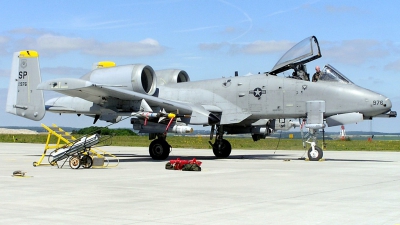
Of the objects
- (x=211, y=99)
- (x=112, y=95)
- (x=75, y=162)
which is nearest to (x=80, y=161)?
(x=75, y=162)

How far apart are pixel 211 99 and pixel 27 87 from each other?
689cm

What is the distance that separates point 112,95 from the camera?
19.5 m

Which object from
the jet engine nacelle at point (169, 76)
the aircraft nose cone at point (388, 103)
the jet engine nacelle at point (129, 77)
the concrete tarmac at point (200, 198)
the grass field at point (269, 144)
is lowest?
the concrete tarmac at point (200, 198)

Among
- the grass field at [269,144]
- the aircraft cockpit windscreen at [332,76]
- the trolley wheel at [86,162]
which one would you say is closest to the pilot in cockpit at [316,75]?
the aircraft cockpit windscreen at [332,76]

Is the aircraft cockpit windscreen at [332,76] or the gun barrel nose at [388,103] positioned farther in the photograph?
the aircraft cockpit windscreen at [332,76]

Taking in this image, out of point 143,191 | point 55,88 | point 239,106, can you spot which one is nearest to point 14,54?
point 55,88

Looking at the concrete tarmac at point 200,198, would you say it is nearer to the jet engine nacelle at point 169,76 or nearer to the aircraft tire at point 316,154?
the aircraft tire at point 316,154

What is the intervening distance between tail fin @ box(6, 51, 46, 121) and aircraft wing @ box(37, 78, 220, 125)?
2566 mm

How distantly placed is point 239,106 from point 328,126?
3248mm

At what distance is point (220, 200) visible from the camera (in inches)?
369

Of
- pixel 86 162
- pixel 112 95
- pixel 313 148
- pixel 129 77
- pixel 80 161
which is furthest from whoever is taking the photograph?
pixel 129 77

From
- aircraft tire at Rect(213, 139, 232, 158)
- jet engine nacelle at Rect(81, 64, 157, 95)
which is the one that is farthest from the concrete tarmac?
aircraft tire at Rect(213, 139, 232, 158)

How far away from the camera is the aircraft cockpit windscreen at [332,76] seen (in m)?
20.0

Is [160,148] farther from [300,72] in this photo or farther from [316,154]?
[300,72]
